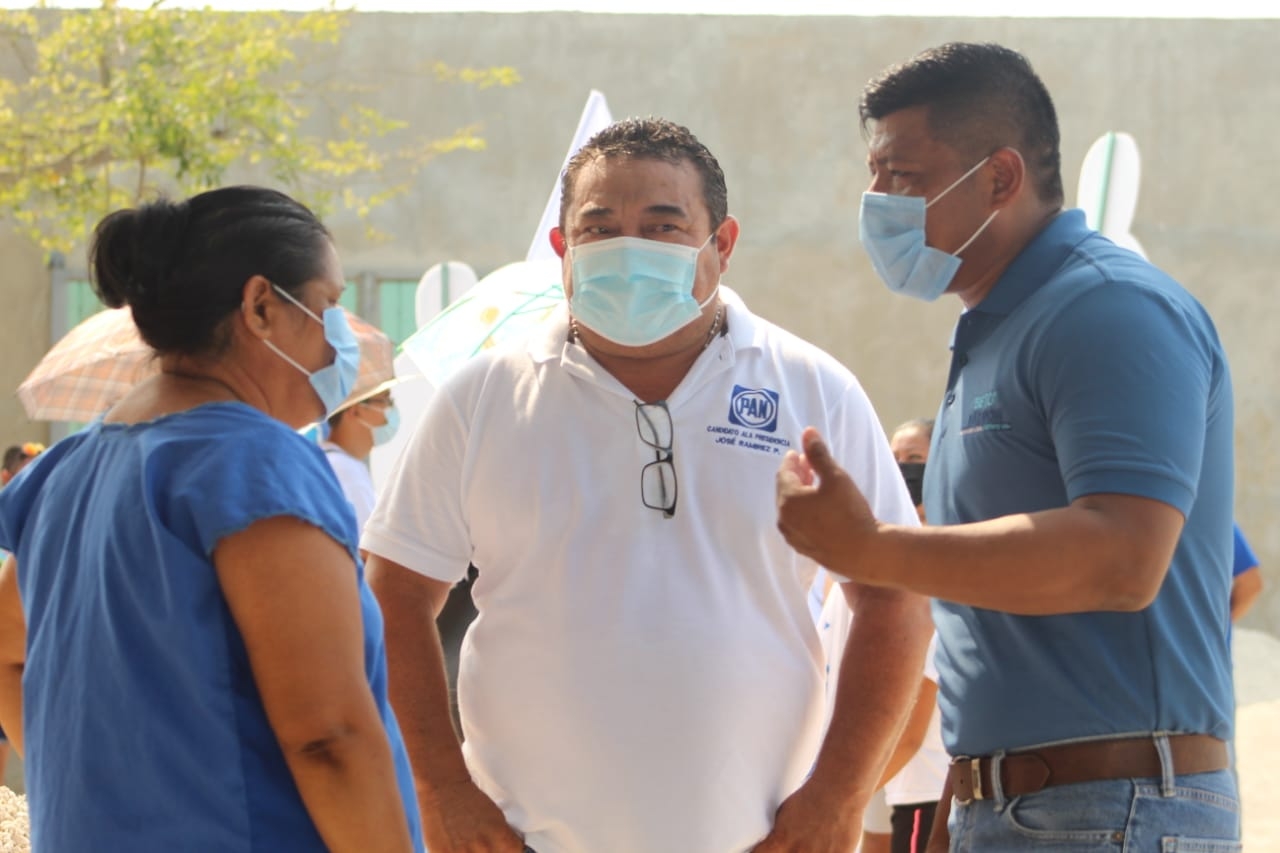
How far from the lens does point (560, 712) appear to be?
3.01m

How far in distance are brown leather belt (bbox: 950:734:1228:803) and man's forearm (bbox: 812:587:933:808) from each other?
644mm

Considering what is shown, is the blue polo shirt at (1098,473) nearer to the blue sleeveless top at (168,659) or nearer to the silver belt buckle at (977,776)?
the silver belt buckle at (977,776)

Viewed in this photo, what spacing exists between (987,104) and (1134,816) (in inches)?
47.8

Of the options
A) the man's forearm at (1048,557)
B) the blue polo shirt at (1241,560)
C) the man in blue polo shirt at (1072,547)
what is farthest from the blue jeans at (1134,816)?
the blue polo shirt at (1241,560)

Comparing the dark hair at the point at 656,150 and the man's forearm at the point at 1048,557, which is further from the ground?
the dark hair at the point at 656,150

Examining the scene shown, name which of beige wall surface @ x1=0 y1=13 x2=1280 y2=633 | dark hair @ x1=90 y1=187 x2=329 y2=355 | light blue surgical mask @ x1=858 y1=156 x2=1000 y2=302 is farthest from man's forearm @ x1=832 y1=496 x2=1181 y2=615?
beige wall surface @ x1=0 y1=13 x2=1280 y2=633

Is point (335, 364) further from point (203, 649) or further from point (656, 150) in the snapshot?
point (656, 150)

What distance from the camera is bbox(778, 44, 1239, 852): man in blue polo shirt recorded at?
2.19 meters

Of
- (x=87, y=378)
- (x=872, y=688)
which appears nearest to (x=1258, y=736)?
(x=87, y=378)

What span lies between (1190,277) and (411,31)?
263 inches

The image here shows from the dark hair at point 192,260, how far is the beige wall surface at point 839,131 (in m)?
10.5

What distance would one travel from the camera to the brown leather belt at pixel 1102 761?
231 centimetres

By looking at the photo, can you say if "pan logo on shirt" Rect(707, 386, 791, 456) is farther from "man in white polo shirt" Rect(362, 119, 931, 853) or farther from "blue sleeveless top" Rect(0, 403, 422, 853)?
"blue sleeveless top" Rect(0, 403, 422, 853)

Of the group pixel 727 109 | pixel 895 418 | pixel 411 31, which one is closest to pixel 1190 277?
pixel 895 418
